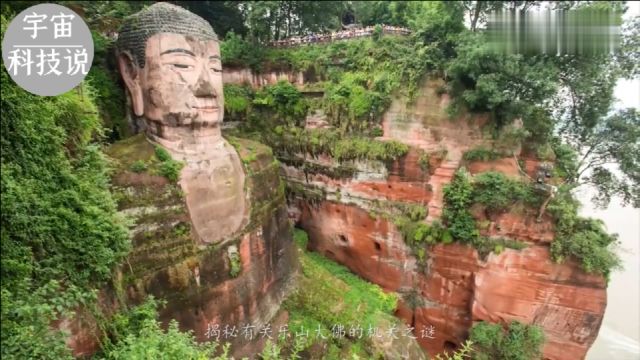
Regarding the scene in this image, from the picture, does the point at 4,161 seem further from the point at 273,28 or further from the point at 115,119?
the point at 273,28

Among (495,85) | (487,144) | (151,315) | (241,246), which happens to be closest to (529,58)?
(495,85)

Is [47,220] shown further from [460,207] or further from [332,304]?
[460,207]

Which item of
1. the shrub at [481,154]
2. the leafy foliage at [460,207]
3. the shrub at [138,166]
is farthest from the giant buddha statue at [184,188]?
the shrub at [481,154]

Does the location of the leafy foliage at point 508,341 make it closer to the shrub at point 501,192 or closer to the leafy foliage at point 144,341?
the shrub at point 501,192

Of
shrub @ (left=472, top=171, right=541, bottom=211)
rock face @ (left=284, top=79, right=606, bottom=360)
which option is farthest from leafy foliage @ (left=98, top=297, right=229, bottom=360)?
shrub @ (left=472, top=171, right=541, bottom=211)

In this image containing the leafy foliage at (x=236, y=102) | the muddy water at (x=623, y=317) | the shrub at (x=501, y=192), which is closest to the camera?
the shrub at (x=501, y=192)

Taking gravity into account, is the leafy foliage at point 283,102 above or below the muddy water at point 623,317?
above

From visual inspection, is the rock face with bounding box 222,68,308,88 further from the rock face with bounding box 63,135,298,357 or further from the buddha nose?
the buddha nose
